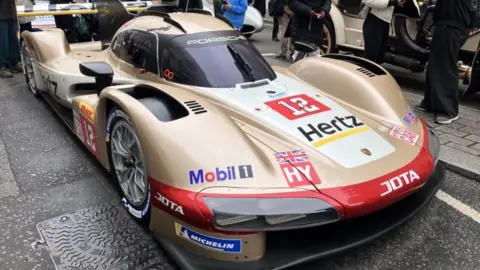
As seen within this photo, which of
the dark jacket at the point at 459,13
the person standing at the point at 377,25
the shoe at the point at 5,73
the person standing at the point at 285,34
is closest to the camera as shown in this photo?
the dark jacket at the point at 459,13

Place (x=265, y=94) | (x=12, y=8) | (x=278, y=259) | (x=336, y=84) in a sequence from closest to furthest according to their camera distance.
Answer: (x=278, y=259)
(x=265, y=94)
(x=336, y=84)
(x=12, y=8)

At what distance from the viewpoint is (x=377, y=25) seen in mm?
5062

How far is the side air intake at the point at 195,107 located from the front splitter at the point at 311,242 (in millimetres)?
704

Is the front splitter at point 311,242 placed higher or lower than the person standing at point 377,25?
lower

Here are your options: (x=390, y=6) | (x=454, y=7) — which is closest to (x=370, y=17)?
(x=390, y=6)

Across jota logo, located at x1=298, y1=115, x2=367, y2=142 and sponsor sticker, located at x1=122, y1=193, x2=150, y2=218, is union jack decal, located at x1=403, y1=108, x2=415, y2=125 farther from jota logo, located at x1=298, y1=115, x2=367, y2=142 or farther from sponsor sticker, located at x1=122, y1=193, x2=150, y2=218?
sponsor sticker, located at x1=122, y1=193, x2=150, y2=218

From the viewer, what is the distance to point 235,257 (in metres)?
1.96

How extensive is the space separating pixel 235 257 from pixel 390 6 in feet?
13.2

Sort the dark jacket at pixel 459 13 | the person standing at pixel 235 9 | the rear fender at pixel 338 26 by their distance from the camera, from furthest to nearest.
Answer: the person standing at pixel 235 9 < the rear fender at pixel 338 26 < the dark jacket at pixel 459 13

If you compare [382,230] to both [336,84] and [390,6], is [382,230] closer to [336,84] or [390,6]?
[336,84]

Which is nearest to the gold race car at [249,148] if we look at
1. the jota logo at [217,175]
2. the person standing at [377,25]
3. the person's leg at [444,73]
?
the jota logo at [217,175]

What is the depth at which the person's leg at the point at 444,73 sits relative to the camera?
13.9 feet

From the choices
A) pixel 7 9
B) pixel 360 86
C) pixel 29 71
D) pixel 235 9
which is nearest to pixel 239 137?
pixel 360 86

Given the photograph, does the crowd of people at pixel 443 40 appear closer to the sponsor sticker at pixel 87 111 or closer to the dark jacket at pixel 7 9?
the sponsor sticker at pixel 87 111
